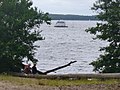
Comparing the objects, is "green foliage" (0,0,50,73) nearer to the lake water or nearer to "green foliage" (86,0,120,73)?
"green foliage" (86,0,120,73)

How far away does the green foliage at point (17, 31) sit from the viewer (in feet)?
86.4

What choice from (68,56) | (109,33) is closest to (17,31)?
(109,33)

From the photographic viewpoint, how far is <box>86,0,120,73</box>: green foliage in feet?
89.6

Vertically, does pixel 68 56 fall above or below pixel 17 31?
below

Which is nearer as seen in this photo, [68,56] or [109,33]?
[109,33]

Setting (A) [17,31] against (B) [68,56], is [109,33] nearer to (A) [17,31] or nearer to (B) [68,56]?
(A) [17,31]

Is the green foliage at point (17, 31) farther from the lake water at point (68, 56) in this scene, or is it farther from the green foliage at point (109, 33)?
the lake water at point (68, 56)

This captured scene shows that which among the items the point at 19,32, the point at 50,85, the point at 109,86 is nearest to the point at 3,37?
the point at 19,32

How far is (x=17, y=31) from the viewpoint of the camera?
27.5m

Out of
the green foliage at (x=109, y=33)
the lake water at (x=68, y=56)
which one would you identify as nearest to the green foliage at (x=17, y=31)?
the green foliage at (x=109, y=33)

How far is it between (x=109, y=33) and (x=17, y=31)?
5868 mm

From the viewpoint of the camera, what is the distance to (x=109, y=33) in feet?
91.9

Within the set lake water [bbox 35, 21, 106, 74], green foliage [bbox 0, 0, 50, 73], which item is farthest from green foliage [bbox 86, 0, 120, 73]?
lake water [bbox 35, 21, 106, 74]

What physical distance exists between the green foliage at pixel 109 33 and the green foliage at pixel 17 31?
3.55 meters
